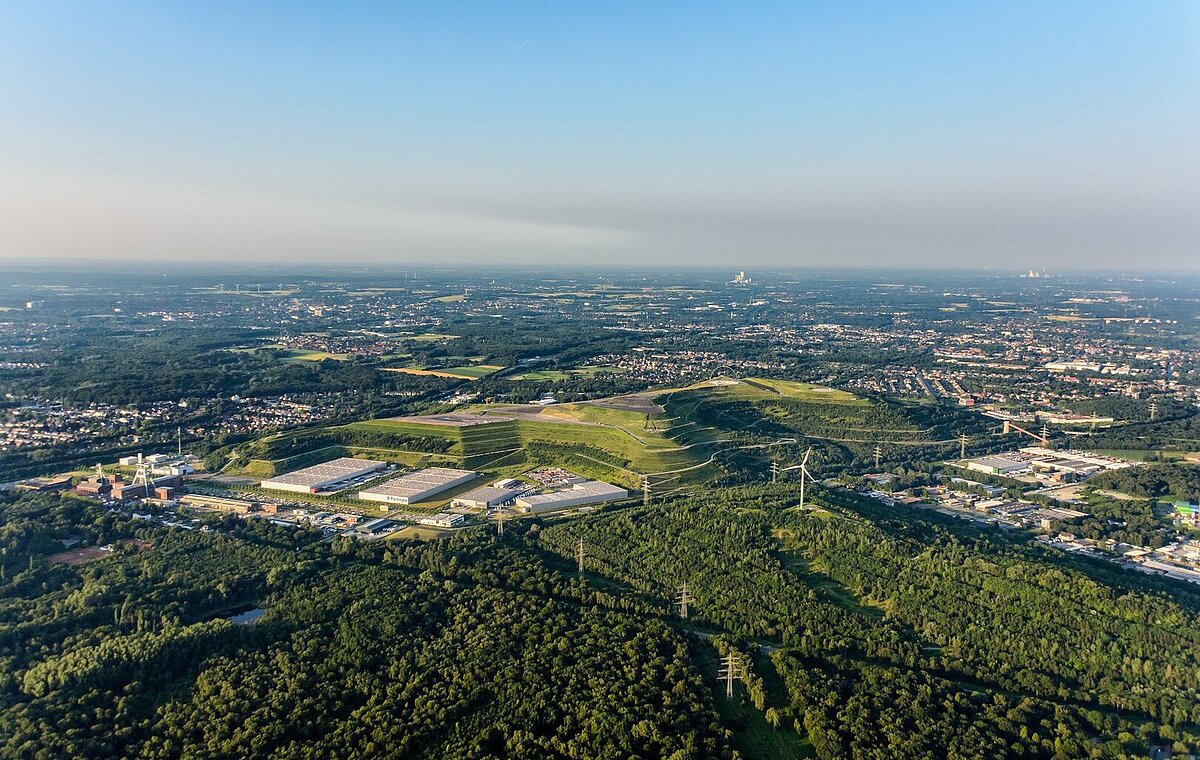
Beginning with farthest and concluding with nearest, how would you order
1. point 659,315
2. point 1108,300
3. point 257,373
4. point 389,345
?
point 1108,300 < point 659,315 < point 389,345 < point 257,373

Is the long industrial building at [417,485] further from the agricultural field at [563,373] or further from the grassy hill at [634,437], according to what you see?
the agricultural field at [563,373]

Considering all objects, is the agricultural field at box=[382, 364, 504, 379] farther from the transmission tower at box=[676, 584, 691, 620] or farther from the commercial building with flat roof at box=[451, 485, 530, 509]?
the transmission tower at box=[676, 584, 691, 620]

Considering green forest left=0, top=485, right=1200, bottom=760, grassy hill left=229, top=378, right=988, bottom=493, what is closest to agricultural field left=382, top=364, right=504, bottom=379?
grassy hill left=229, top=378, right=988, bottom=493

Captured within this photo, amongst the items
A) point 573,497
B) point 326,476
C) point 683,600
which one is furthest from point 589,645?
point 326,476

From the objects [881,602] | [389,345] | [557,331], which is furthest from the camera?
[557,331]

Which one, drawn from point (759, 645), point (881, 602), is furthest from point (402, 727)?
point (881, 602)

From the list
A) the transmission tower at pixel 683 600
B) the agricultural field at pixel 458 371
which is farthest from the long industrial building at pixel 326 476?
the agricultural field at pixel 458 371

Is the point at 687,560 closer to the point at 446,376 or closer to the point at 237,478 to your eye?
the point at 237,478
